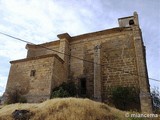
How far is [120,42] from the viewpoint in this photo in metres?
17.4

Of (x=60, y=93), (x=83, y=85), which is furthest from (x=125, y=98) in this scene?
(x=60, y=93)

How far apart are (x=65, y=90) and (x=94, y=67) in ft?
11.5

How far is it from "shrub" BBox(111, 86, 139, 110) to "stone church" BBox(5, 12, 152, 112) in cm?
51

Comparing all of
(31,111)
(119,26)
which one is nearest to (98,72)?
(119,26)

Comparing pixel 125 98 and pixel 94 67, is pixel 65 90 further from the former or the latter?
pixel 125 98

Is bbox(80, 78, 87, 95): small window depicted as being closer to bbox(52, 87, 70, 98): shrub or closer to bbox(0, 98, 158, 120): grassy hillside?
bbox(52, 87, 70, 98): shrub

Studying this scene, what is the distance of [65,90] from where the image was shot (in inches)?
605

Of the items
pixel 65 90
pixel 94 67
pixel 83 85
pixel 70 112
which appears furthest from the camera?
pixel 83 85

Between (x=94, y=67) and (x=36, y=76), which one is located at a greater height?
(x=94, y=67)

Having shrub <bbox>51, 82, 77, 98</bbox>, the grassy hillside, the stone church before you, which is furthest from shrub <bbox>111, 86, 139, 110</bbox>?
the grassy hillside

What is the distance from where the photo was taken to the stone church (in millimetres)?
15414

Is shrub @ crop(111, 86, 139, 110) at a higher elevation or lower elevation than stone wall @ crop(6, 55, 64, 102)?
lower

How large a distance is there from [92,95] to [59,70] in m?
3.68

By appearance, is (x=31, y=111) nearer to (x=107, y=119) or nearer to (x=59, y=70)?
(x=107, y=119)
